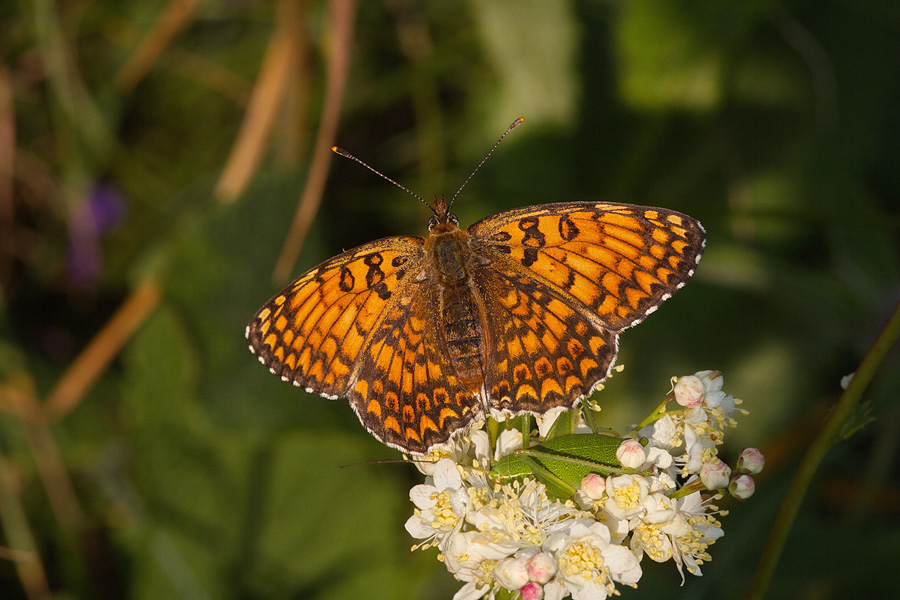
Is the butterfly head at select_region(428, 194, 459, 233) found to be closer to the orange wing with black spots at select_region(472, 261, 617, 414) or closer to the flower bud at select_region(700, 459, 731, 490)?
the orange wing with black spots at select_region(472, 261, 617, 414)

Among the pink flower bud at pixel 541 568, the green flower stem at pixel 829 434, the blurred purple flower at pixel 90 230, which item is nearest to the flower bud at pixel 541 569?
the pink flower bud at pixel 541 568

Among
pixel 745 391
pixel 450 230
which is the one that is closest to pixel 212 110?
pixel 450 230

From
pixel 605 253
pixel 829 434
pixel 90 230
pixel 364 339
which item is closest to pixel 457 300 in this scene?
pixel 364 339

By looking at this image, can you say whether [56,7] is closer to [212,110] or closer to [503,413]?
[212,110]

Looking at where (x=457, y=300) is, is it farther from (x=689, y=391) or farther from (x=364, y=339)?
(x=689, y=391)

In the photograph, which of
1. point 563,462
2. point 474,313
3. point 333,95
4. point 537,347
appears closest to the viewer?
point 563,462
